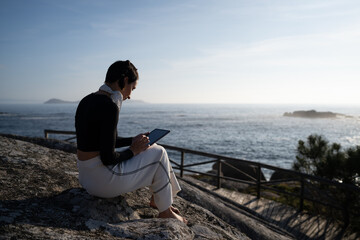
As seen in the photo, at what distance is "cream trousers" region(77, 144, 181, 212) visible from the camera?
2.49 meters

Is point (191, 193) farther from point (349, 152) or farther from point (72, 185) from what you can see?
point (349, 152)

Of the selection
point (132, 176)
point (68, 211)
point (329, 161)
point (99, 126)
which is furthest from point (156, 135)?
point (329, 161)

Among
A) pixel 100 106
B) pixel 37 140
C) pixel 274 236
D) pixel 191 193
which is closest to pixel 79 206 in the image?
pixel 100 106

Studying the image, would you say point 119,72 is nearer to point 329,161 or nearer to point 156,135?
point 156,135

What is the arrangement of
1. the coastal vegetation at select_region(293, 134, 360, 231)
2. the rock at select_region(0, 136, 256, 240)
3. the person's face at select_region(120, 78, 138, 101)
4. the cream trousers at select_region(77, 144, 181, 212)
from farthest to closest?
the coastal vegetation at select_region(293, 134, 360, 231) < the person's face at select_region(120, 78, 138, 101) < the cream trousers at select_region(77, 144, 181, 212) < the rock at select_region(0, 136, 256, 240)

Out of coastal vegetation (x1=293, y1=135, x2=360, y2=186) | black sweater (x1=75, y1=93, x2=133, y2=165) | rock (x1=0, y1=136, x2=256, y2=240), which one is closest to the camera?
rock (x1=0, y1=136, x2=256, y2=240)

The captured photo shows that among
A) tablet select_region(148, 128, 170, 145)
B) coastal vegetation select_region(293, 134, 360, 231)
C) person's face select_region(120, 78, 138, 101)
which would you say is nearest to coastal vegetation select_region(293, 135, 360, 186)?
coastal vegetation select_region(293, 134, 360, 231)

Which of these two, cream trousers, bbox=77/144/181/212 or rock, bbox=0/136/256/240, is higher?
cream trousers, bbox=77/144/181/212

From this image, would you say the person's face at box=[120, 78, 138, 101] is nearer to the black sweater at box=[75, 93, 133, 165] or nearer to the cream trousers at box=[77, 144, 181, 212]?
the black sweater at box=[75, 93, 133, 165]

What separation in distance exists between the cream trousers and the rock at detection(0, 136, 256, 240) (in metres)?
0.16

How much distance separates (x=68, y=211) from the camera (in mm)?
2371

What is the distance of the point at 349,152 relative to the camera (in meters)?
9.20

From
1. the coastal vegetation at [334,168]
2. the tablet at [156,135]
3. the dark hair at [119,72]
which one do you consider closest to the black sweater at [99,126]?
the dark hair at [119,72]

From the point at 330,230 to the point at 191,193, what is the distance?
5268 millimetres
